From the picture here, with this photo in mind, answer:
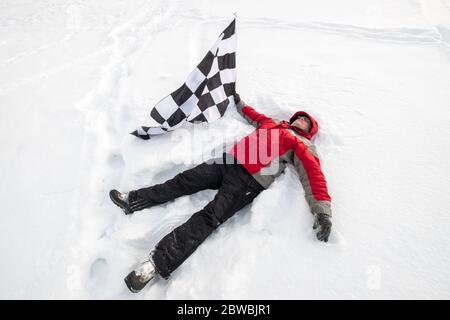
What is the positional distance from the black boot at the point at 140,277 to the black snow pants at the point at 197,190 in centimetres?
5

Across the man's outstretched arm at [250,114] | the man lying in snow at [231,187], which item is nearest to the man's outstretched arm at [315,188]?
the man lying in snow at [231,187]

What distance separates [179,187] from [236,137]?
748mm

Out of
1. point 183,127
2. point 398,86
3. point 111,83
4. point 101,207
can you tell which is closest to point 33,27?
point 111,83

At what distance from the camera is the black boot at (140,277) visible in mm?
1718

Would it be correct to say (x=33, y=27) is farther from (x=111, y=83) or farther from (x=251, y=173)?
(x=251, y=173)

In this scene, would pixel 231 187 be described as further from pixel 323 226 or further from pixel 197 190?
pixel 323 226

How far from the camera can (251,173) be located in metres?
2.15

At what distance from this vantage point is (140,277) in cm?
173

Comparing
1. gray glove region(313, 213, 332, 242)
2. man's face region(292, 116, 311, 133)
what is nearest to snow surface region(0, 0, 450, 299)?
gray glove region(313, 213, 332, 242)

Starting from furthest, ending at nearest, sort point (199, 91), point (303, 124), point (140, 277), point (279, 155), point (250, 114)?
1. point (250, 114)
2. point (199, 91)
3. point (303, 124)
4. point (279, 155)
5. point (140, 277)

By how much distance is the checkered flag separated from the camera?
251 centimetres

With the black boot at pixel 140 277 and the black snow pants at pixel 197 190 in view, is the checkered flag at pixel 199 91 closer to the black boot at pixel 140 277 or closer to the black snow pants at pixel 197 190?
the black snow pants at pixel 197 190

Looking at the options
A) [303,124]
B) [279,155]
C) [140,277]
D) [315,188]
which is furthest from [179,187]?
[303,124]

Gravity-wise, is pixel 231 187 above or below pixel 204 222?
above
